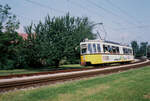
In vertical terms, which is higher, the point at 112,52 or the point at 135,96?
the point at 112,52

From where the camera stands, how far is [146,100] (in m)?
5.02

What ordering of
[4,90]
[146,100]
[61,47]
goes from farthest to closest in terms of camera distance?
[61,47]
[4,90]
[146,100]

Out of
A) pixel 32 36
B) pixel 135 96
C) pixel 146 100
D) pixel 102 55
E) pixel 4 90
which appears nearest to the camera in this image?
pixel 146 100

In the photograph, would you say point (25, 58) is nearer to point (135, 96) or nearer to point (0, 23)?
point (0, 23)

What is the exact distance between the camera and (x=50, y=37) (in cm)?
2053

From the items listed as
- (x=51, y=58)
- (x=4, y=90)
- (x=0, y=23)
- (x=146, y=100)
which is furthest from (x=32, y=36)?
(x=146, y=100)

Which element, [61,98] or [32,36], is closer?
[61,98]

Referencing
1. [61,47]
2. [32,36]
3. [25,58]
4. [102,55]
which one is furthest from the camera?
[25,58]

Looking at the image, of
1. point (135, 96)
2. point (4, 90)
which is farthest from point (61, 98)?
point (4, 90)

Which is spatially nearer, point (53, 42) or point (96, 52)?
point (96, 52)

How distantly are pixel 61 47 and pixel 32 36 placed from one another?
6108 millimetres

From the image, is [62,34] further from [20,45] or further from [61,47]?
[20,45]

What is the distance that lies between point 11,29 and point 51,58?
11835mm

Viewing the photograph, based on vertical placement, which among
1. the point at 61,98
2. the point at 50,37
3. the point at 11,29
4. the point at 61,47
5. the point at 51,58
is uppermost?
the point at 11,29
